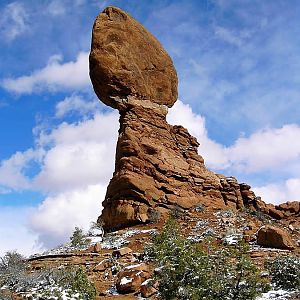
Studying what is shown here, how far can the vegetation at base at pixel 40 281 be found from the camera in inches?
645

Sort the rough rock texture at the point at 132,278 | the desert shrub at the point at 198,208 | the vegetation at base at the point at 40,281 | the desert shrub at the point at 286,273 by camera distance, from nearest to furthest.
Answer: the vegetation at base at the point at 40,281 → the desert shrub at the point at 286,273 → the rough rock texture at the point at 132,278 → the desert shrub at the point at 198,208

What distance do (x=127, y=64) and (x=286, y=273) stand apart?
25.0 meters

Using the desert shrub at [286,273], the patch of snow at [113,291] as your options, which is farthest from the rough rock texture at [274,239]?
the patch of snow at [113,291]

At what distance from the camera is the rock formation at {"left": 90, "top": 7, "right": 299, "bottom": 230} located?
1405 inches

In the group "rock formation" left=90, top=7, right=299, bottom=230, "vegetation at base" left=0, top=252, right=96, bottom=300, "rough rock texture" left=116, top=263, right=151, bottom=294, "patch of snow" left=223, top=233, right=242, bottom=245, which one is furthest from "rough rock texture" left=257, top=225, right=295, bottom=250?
"vegetation at base" left=0, top=252, right=96, bottom=300

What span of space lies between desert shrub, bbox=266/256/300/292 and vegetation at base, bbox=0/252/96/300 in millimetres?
8080

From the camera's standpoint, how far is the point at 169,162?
125 feet

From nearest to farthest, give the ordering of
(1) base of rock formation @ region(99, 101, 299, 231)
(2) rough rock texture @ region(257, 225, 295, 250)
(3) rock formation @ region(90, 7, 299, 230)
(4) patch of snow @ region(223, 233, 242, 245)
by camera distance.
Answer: (4) patch of snow @ region(223, 233, 242, 245) → (2) rough rock texture @ region(257, 225, 295, 250) → (1) base of rock formation @ region(99, 101, 299, 231) → (3) rock formation @ region(90, 7, 299, 230)

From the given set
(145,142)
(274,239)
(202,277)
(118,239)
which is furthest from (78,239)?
(202,277)

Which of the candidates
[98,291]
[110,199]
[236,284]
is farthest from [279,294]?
[110,199]

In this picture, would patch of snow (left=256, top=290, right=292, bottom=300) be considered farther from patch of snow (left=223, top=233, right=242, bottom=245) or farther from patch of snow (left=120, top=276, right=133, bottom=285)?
patch of snow (left=223, top=233, right=242, bottom=245)

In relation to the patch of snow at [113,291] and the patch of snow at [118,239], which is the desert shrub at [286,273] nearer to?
the patch of snow at [113,291]

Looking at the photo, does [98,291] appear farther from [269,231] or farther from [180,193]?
[180,193]

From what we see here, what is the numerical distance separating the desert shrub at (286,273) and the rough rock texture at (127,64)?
22.2m
